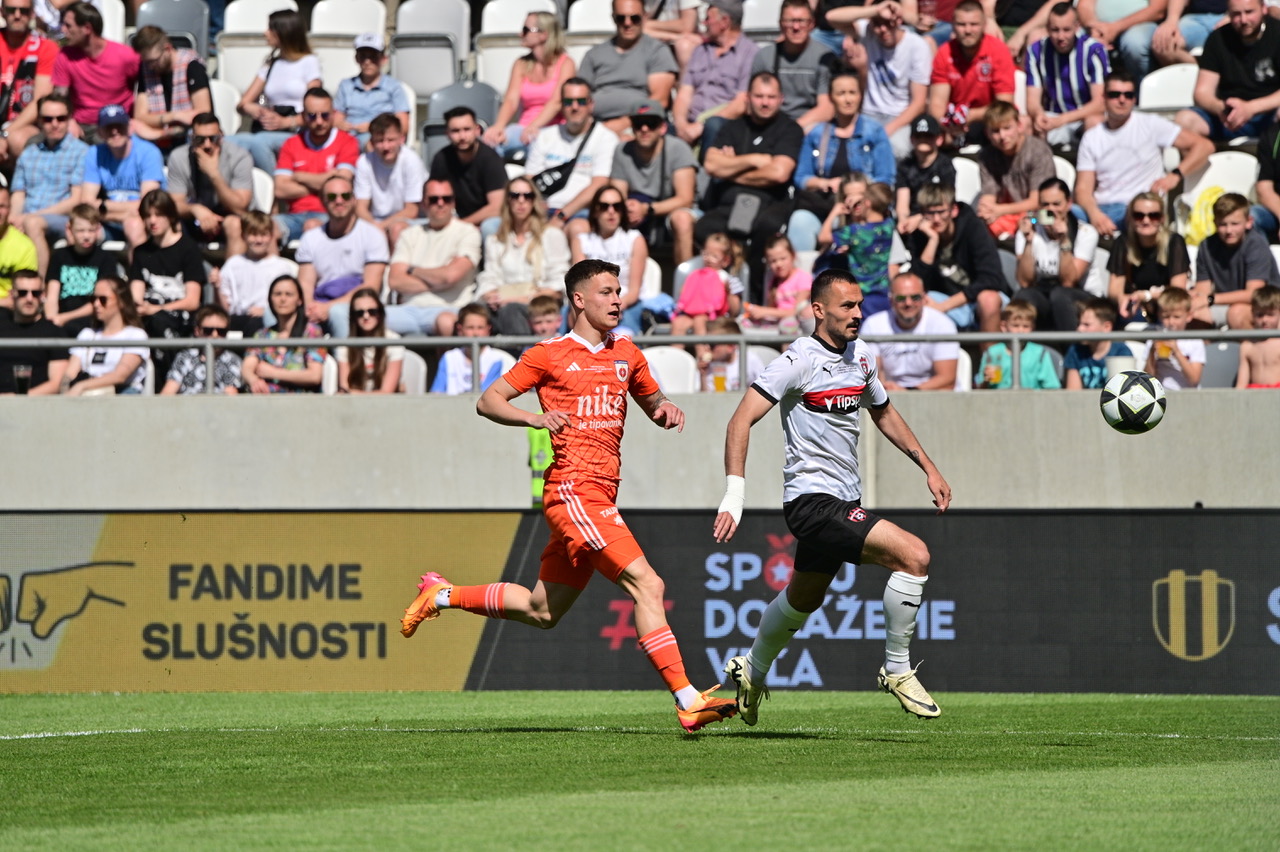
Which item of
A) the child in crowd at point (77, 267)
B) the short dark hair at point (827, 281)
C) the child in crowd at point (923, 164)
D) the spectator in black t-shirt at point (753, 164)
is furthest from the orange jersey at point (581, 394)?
the child in crowd at point (77, 267)

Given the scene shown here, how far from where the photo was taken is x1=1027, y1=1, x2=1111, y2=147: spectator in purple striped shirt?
16.9 metres

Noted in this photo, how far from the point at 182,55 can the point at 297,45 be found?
119 centimetres

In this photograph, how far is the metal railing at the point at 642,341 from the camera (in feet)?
44.7

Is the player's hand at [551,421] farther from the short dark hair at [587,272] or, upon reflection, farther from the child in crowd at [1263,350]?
the child in crowd at [1263,350]

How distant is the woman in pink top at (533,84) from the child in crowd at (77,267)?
3992 millimetres

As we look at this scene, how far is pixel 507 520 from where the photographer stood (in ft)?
44.9

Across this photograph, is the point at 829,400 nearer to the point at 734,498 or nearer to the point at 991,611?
the point at 734,498

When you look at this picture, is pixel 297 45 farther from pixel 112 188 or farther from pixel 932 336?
pixel 932 336

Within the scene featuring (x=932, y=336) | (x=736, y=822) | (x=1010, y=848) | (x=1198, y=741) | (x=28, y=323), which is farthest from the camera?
(x=28, y=323)

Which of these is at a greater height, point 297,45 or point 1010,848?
point 297,45

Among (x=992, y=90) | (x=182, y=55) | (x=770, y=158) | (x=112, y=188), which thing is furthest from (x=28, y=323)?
(x=992, y=90)

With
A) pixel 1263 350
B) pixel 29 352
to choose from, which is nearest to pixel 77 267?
pixel 29 352

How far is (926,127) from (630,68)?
3360mm

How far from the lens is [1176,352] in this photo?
46.1ft
